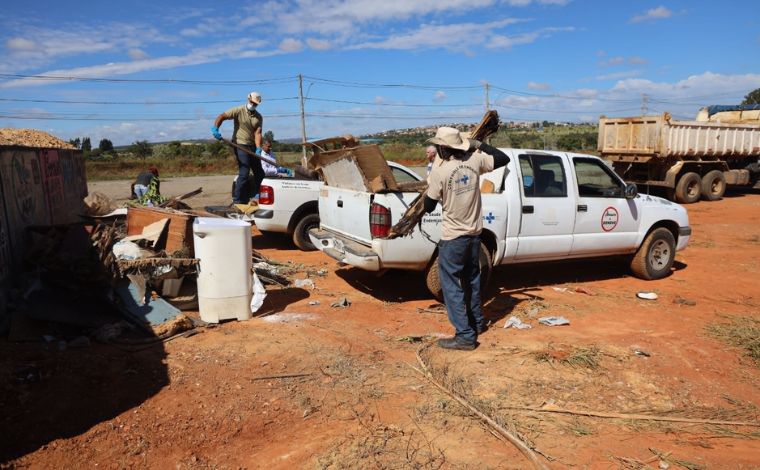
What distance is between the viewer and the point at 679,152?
17859 mm

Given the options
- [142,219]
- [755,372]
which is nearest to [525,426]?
[755,372]

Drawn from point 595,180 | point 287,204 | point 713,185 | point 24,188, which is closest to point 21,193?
point 24,188

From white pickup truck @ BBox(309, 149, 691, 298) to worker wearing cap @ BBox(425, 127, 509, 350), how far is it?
1.05 meters

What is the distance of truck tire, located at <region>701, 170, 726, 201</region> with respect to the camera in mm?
18891

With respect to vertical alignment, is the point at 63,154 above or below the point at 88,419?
above

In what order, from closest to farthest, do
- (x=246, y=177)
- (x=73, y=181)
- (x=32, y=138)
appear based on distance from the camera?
(x=246, y=177) → (x=73, y=181) → (x=32, y=138)

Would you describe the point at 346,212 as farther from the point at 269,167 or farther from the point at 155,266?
the point at 269,167

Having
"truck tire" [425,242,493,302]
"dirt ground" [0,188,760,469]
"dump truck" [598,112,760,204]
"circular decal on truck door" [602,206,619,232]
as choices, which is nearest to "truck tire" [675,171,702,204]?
"dump truck" [598,112,760,204]

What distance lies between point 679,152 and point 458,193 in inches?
611

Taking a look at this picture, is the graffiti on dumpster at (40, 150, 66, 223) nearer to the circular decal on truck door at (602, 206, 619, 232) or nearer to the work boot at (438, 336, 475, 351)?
the work boot at (438, 336, 475, 351)

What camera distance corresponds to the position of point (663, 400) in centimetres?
438

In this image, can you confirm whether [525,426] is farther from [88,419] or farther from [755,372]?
[88,419]

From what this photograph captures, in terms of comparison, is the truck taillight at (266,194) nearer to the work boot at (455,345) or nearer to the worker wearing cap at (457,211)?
the worker wearing cap at (457,211)

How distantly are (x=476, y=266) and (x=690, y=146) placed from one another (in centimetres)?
1578
